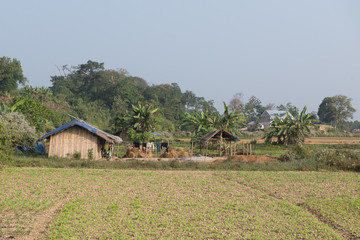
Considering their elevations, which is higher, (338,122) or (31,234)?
(338,122)

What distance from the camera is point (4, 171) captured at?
17.4 metres

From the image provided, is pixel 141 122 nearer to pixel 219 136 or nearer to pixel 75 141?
pixel 219 136

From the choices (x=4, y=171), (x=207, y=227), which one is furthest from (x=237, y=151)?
(x=207, y=227)

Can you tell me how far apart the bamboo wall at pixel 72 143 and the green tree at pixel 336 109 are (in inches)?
3003

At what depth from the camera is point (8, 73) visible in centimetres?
4909

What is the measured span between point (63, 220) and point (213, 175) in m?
10.1

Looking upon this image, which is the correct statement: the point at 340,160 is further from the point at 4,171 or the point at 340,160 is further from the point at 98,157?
the point at 4,171

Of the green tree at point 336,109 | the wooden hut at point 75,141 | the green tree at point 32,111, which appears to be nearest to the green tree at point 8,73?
the green tree at point 32,111

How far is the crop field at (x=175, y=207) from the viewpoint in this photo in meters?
8.41

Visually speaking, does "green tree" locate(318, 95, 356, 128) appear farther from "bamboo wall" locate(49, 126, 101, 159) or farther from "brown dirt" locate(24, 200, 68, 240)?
"brown dirt" locate(24, 200, 68, 240)

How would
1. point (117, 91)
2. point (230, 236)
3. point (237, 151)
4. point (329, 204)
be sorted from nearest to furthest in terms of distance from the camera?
point (230, 236)
point (329, 204)
point (237, 151)
point (117, 91)

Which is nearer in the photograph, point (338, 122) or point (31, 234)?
point (31, 234)

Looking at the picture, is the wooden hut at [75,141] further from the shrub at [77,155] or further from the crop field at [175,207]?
the crop field at [175,207]

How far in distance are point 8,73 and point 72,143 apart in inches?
1246
